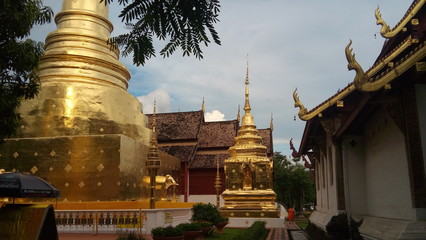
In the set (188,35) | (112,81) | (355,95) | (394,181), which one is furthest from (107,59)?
(188,35)

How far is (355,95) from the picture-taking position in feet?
27.1

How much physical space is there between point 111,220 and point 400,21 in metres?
8.30

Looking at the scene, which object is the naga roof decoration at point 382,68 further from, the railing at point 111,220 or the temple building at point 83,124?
the temple building at point 83,124

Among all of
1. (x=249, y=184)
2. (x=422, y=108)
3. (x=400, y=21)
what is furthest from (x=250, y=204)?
(x=422, y=108)

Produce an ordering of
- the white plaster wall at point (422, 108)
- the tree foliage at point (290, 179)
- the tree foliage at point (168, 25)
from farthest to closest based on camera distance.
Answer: the tree foliage at point (290, 179)
the white plaster wall at point (422, 108)
the tree foliage at point (168, 25)

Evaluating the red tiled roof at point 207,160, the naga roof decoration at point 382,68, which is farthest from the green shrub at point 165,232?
the red tiled roof at point 207,160

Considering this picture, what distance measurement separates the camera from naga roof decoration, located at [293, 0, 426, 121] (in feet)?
17.9

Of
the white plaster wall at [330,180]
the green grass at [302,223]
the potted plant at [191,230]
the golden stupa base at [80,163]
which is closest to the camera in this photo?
the potted plant at [191,230]

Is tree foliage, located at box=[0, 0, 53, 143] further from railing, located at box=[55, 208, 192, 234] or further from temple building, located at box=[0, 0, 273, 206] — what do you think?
temple building, located at box=[0, 0, 273, 206]

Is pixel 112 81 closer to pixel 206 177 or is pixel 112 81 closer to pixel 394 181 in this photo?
pixel 206 177

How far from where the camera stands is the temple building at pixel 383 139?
552cm

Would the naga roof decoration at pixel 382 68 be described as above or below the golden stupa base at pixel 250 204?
above

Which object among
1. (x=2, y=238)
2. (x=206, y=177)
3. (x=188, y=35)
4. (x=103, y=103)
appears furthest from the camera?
(x=206, y=177)

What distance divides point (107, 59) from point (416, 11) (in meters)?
12.6
